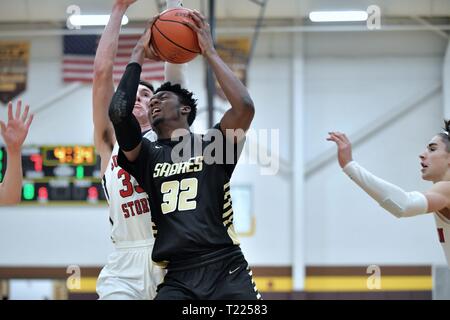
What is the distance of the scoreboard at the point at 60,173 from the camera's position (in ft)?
32.9

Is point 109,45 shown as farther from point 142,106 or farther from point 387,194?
point 387,194

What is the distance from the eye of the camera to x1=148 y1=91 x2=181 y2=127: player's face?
3.36m

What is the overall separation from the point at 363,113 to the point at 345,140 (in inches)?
307

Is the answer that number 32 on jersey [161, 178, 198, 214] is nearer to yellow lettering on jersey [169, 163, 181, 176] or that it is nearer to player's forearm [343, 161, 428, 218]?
yellow lettering on jersey [169, 163, 181, 176]

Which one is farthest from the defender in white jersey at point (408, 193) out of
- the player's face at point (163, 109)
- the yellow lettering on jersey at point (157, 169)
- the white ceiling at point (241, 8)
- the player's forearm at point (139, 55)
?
the white ceiling at point (241, 8)

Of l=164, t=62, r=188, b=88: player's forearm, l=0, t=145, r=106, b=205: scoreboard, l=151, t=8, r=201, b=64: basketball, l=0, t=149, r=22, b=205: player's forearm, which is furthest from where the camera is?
l=0, t=145, r=106, b=205: scoreboard

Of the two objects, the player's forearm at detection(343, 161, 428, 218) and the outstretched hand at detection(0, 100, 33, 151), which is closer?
the outstretched hand at detection(0, 100, 33, 151)

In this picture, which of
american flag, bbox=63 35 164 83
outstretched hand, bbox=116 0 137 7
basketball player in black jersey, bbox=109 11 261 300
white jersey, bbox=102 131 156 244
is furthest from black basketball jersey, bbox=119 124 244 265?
american flag, bbox=63 35 164 83

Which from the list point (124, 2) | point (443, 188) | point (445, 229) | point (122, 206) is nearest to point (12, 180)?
point (122, 206)

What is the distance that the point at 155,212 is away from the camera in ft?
10.4

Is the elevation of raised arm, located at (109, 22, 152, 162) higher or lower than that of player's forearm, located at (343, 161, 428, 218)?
higher

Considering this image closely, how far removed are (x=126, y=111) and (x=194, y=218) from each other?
22.1 inches

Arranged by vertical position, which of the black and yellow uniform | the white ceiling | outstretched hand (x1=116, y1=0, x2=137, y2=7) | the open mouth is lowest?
the black and yellow uniform

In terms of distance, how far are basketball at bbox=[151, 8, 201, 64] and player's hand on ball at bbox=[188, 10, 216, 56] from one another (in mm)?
33
